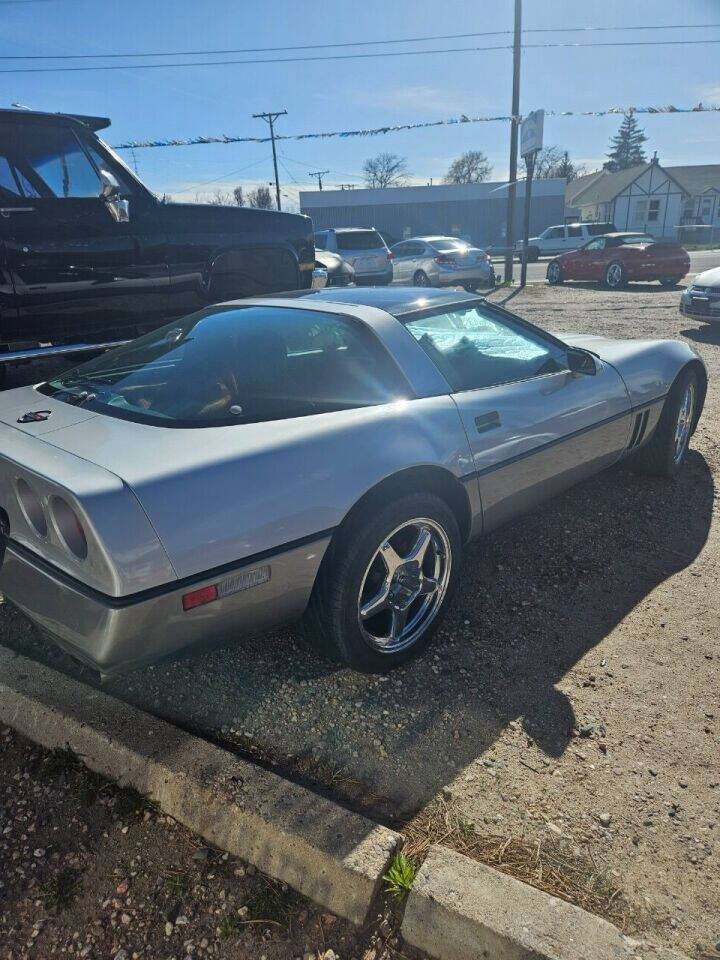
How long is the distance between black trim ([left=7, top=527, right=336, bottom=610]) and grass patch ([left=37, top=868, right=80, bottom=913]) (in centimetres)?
74

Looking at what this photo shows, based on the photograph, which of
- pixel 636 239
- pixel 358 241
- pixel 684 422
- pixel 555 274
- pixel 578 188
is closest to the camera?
pixel 684 422

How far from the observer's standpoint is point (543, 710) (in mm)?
2348

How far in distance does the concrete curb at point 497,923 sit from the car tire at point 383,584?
2.62ft

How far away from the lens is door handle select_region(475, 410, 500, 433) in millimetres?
2770

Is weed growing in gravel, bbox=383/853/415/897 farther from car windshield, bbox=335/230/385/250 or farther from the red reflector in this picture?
car windshield, bbox=335/230/385/250

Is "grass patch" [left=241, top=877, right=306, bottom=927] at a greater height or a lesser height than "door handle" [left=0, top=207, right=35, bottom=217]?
lesser

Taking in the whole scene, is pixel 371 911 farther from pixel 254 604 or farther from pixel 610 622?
pixel 610 622

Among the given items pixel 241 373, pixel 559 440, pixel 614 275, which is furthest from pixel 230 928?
pixel 614 275

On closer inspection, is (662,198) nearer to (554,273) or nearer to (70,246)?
(554,273)

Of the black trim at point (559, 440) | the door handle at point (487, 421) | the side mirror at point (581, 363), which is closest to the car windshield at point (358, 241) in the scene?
the black trim at point (559, 440)

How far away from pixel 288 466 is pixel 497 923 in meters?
1.31

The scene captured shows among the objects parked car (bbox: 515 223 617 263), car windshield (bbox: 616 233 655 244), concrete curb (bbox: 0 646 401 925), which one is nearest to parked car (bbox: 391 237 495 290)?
car windshield (bbox: 616 233 655 244)

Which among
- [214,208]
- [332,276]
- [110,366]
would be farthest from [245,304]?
[332,276]

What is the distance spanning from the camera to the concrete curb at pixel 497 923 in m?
1.53
